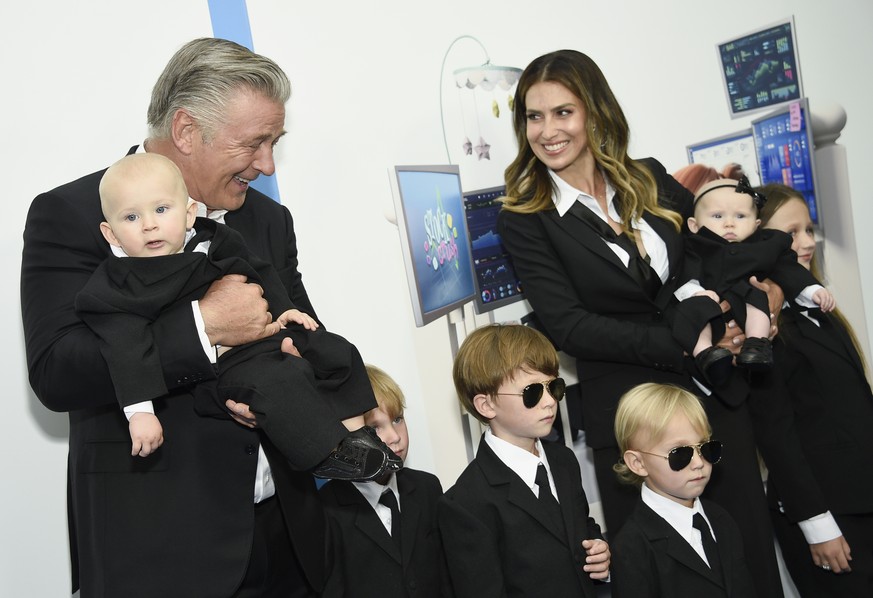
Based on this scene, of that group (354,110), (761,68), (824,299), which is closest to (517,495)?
(824,299)

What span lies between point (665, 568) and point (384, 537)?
84 cm

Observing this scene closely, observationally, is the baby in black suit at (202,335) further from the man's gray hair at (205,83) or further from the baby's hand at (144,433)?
the man's gray hair at (205,83)

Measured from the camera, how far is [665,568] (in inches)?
99.1

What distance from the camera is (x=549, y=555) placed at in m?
2.45

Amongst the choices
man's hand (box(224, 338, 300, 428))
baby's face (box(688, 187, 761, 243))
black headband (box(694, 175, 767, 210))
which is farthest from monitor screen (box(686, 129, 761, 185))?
man's hand (box(224, 338, 300, 428))

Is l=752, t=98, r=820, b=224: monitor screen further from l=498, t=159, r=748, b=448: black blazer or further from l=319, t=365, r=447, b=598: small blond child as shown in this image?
l=319, t=365, r=447, b=598: small blond child

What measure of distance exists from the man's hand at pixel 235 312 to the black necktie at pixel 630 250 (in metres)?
1.35

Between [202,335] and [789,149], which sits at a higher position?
[789,149]

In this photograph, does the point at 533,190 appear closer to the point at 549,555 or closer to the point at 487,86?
the point at 487,86

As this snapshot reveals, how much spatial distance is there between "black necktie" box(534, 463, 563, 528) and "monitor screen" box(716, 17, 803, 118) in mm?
3108

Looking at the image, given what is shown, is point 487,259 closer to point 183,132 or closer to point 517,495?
point 517,495

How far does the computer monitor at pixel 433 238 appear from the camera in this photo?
2719 mm

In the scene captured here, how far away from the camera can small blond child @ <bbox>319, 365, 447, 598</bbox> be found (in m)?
2.48

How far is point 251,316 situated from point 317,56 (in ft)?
5.75
